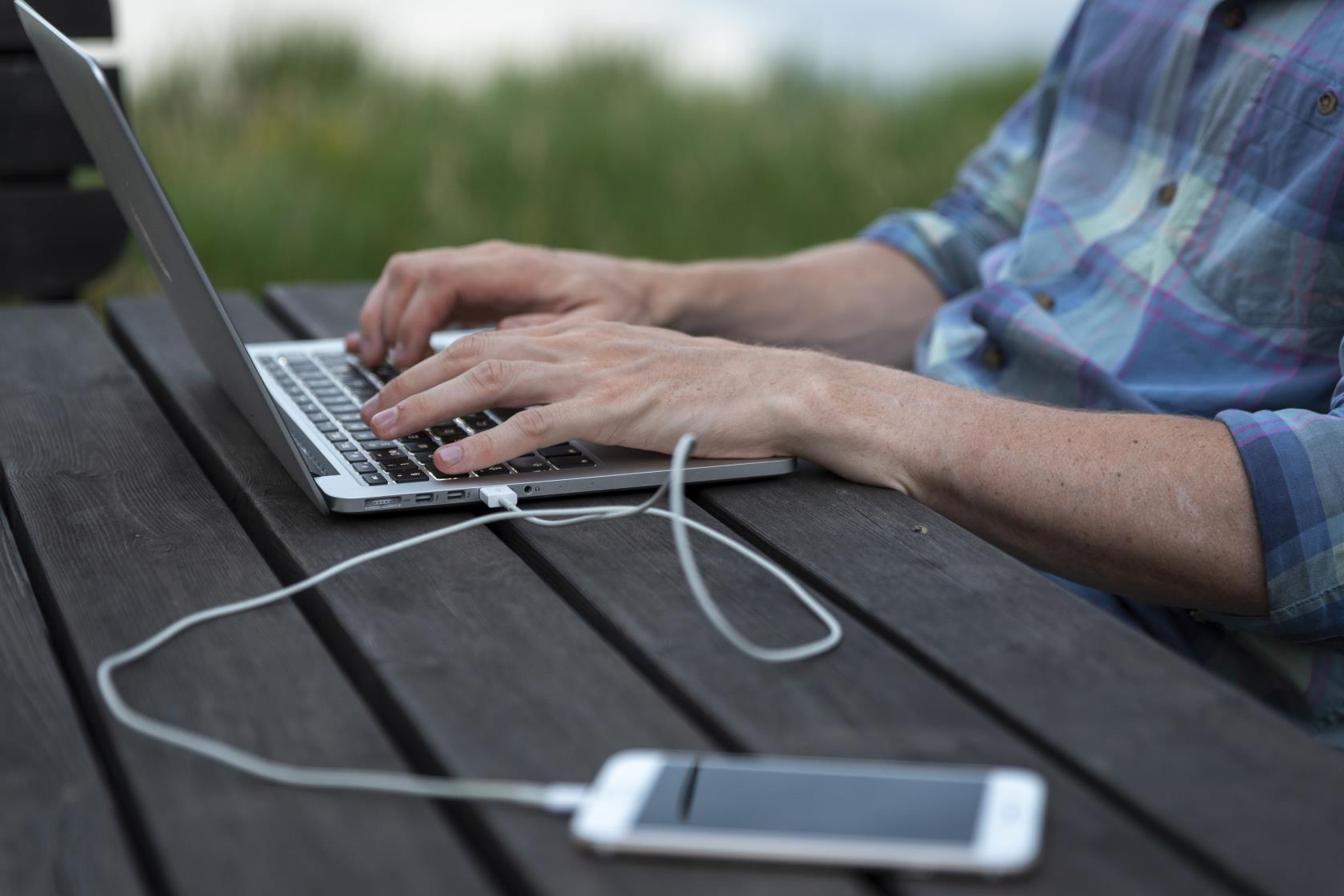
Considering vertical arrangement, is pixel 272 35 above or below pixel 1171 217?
below

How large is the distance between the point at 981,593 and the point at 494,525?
0.38 metres

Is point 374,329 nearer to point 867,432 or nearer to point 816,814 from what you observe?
point 867,432

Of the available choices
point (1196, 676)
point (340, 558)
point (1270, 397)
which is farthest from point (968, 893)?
point (1270, 397)

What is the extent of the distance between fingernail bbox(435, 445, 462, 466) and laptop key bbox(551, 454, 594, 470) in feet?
0.32

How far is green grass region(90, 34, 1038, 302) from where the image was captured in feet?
12.2

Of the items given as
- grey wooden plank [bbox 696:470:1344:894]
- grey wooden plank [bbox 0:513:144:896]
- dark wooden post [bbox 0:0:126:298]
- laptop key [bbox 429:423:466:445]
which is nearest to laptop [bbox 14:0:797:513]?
laptop key [bbox 429:423:466:445]

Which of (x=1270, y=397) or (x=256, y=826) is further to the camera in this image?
(x=1270, y=397)

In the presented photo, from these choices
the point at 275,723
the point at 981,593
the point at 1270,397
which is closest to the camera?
the point at 275,723

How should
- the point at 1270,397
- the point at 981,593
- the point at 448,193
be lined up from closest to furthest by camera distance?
1. the point at 981,593
2. the point at 1270,397
3. the point at 448,193

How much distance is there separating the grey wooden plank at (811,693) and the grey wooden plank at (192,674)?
190 millimetres

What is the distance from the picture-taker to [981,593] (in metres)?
1.04

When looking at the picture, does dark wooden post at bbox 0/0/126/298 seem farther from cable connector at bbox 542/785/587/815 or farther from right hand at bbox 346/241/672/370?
cable connector at bbox 542/785/587/815

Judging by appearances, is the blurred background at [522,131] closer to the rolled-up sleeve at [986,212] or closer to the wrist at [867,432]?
the rolled-up sleeve at [986,212]

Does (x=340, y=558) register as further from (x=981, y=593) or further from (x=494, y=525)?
(x=981, y=593)
